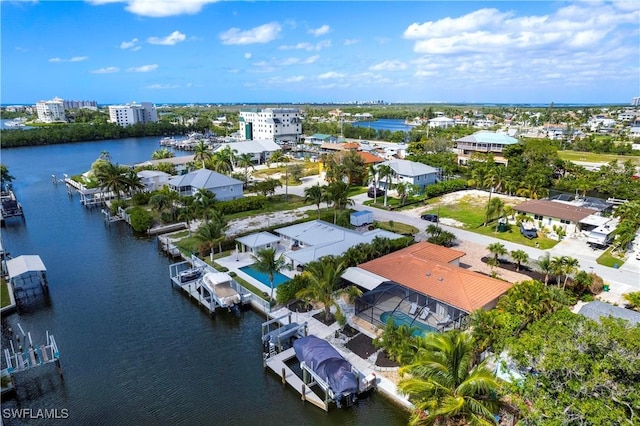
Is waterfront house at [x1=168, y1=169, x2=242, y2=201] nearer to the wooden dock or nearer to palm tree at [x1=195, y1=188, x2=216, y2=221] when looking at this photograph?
palm tree at [x1=195, y1=188, x2=216, y2=221]

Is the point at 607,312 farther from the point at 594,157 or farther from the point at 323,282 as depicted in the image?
the point at 594,157

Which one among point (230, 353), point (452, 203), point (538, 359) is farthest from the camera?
point (452, 203)

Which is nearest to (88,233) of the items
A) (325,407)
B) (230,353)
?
(230,353)

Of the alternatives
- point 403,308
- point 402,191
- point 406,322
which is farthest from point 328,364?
point 402,191

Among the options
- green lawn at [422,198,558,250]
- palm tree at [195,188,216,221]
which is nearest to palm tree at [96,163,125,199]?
palm tree at [195,188,216,221]

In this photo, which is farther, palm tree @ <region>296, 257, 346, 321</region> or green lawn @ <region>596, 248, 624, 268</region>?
green lawn @ <region>596, 248, 624, 268</region>

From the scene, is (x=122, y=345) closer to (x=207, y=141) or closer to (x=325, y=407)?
(x=325, y=407)
